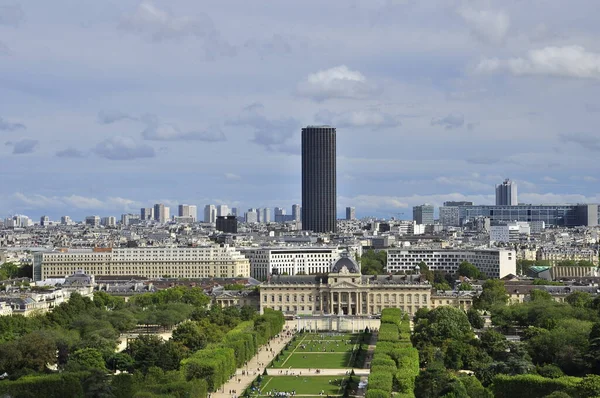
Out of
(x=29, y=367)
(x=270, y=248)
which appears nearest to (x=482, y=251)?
(x=270, y=248)

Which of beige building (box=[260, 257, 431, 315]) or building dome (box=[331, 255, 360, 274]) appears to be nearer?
beige building (box=[260, 257, 431, 315])

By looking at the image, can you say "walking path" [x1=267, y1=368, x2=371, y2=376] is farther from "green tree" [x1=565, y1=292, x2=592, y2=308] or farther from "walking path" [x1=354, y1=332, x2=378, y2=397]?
"green tree" [x1=565, y1=292, x2=592, y2=308]

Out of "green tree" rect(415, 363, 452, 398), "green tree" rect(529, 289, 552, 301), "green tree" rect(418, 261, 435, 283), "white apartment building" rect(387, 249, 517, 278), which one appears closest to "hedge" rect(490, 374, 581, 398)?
"green tree" rect(415, 363, 452, 398)

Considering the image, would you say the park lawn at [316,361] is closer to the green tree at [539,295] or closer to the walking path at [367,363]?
the walking path at [367,363]

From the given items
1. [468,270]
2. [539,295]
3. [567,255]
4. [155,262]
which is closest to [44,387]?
[539,295]

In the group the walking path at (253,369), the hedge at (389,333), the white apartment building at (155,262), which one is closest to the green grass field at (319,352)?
the walking path at (253,369)

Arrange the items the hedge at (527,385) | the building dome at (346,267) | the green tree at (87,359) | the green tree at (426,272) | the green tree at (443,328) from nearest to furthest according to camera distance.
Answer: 1. the hedge at (527,385)
2. the green tree at (87,359)
3. the green tree at (443,328)
4. the building dome at (346,267)
5. the green tree at (426,272)

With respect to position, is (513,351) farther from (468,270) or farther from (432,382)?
(468,270)
